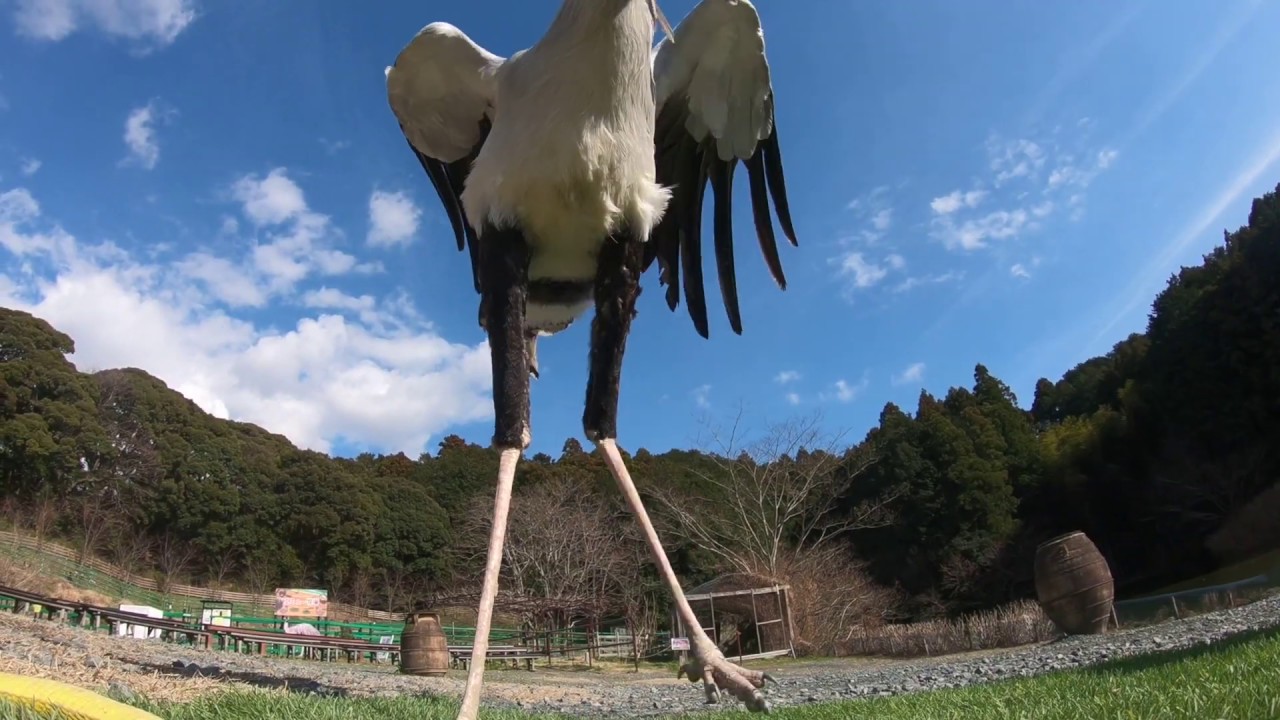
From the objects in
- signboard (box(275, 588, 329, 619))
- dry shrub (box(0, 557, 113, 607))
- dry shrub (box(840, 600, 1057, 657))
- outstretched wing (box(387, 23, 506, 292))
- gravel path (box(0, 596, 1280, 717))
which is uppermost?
outstretched wing (box(387, 23, 506, 292))

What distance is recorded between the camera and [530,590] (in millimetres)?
27344

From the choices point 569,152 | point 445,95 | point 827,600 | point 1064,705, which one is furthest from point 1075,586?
point 569,152

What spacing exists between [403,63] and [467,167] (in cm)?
61

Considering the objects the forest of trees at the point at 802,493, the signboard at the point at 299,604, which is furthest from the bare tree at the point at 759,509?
the signboard at the point at 299,604

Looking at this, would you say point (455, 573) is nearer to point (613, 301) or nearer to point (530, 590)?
point (530, 590)

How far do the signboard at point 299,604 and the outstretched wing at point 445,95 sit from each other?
25.1m

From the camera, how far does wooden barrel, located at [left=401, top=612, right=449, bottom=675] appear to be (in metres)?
12.7

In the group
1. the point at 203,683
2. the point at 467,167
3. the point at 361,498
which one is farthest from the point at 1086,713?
the point at 361,498

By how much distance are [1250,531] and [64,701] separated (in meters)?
27.9

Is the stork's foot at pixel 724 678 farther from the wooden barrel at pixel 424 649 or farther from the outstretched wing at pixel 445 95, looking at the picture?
the wooden barrel at pixel 424 649

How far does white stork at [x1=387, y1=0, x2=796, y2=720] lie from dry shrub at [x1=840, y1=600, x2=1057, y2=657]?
15.1 metres

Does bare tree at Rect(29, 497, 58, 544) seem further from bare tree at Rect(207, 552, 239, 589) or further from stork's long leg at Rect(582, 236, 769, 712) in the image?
stork's long leg at Rect(582, 236, 769, 712)

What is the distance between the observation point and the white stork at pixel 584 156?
8.68 ft

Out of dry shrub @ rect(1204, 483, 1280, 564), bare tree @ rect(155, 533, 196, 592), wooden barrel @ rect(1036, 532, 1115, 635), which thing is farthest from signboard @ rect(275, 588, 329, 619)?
dry shrub @ rect(1204, 483, 1280, 564)
